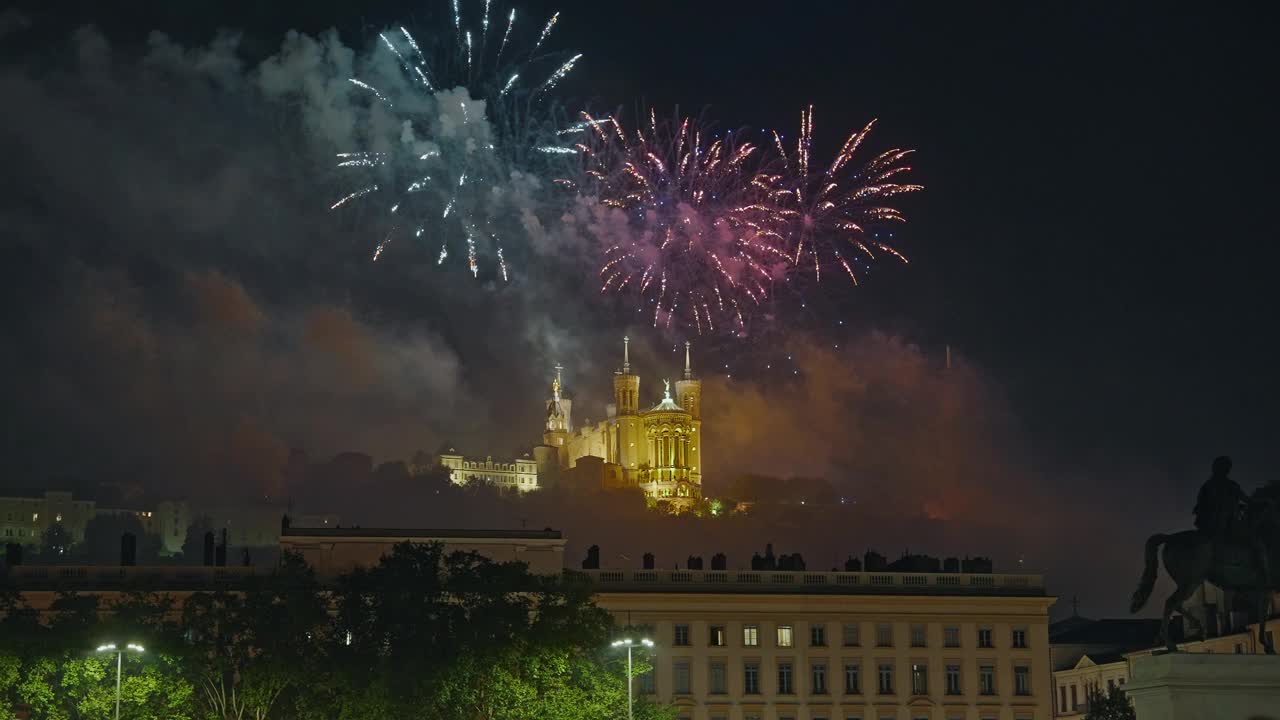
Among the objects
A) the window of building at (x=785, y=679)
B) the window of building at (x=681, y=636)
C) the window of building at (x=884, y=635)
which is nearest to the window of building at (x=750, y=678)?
the window of building at (x=785, y=679)

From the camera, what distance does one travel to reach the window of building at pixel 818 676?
13525 centimetres

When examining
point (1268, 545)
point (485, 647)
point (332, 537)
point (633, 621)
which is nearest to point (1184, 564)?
point (1268, 545)

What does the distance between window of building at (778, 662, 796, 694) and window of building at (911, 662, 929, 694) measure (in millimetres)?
8158

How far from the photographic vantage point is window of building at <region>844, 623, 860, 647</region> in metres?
137

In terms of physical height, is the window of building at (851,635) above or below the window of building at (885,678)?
above

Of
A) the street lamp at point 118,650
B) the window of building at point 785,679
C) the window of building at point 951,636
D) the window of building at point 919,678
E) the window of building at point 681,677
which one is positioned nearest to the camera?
the street lamp at point 118,650

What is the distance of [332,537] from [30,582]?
→ 66.1 feet

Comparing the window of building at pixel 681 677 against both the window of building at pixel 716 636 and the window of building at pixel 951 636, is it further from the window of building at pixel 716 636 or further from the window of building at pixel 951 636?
the window of building at pixel 951 636

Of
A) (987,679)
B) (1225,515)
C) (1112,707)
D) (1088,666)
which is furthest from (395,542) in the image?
(1225,515)

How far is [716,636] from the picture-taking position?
135 m

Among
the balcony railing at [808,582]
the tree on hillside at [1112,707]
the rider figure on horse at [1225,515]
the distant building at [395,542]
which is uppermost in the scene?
the distant building at [395,542]

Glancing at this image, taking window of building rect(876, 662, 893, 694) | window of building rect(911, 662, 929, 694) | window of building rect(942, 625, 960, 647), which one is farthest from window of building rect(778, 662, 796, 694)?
window of building rect(942, 625, 960, 647)

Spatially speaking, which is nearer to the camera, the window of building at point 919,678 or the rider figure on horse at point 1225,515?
the rider figure on horse at point 1225,515

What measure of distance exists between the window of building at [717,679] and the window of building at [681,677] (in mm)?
1468
